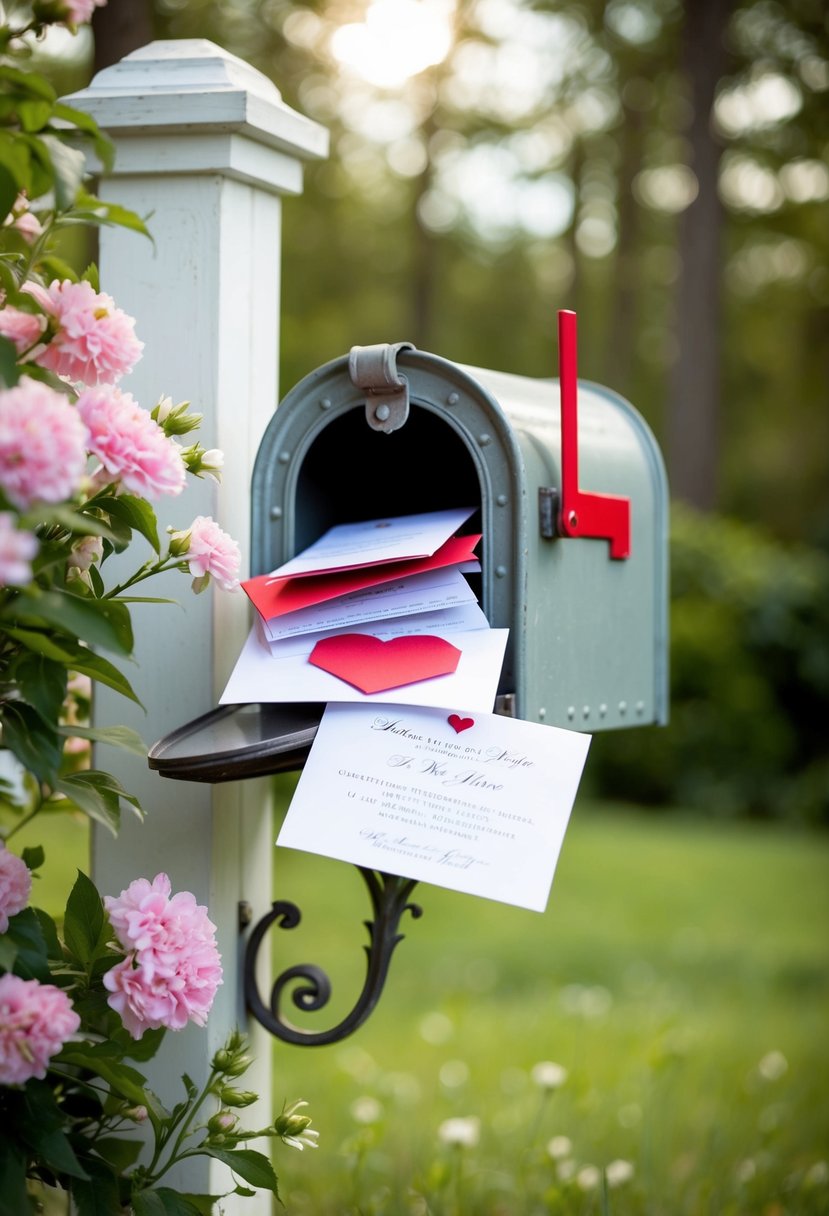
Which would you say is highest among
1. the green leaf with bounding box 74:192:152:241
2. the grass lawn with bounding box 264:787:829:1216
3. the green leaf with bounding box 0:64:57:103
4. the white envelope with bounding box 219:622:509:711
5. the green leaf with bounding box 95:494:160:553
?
the green leaf with bounding box 0:64:57:103

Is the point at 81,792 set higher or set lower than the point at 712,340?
lower

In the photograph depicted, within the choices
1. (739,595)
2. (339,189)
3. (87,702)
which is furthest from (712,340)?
(87,702)

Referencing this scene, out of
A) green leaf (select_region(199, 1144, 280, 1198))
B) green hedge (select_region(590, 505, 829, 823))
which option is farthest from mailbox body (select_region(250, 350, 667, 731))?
green hedge (select_region(590, 505, 829, 823))

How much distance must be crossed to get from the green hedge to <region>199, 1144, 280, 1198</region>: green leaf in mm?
6114

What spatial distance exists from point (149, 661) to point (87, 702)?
182mm

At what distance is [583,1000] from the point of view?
3691 mm

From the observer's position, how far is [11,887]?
3.93 feet

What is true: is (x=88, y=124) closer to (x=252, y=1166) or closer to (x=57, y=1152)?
(x=57, y=1152)

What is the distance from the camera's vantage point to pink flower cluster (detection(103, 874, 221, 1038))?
3.98 feet

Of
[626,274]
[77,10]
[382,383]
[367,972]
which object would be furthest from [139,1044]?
[626,274]

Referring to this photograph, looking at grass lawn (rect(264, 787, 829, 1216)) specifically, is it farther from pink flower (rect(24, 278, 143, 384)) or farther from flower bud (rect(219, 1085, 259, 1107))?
pink flower (rect(24, 278, 143, 384))

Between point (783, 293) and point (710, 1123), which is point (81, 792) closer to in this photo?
point (710, 1123)

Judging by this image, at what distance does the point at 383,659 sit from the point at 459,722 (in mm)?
122

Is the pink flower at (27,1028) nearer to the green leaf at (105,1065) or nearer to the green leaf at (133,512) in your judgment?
the green leaf at (105,1065)
